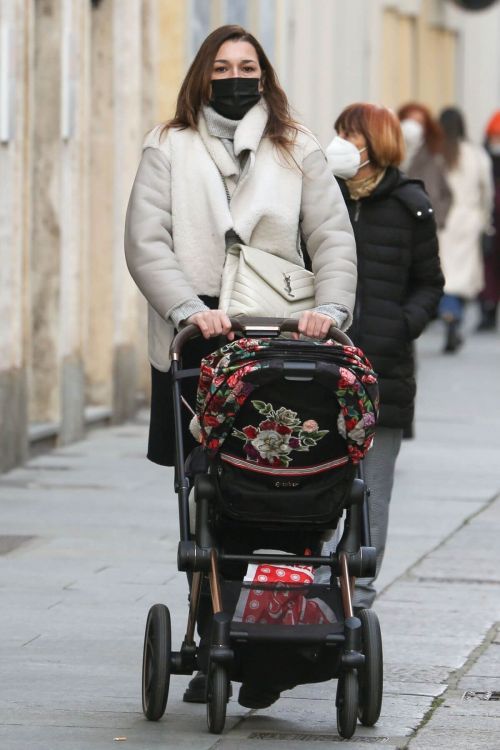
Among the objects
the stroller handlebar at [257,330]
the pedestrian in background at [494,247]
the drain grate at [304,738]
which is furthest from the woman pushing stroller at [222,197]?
the pedestrian in background at [494,247]

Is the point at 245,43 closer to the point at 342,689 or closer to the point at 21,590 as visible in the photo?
the point at 342,689

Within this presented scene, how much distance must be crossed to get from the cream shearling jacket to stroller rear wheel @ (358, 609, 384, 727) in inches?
32.9

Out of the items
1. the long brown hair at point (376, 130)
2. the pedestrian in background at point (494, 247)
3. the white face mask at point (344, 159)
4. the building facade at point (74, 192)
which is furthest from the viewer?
the pedestrian in background at point (494, 247)

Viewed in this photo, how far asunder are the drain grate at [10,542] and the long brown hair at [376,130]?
2.68 meters

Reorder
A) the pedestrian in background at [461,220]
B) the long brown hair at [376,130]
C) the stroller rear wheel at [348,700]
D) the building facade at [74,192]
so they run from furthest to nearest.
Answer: the pedestrian in background at [461,220] → the building facade at [74,192] → the long brown hair at [376,130] → the stroller rear wheel at [348,700]

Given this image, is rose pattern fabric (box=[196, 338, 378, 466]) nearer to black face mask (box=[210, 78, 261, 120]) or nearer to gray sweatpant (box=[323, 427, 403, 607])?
black face mask (box=[210, 78, 261, 120])

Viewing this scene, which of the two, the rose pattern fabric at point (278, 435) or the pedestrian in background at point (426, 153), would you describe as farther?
the pedestrian in background at point (426, 153)

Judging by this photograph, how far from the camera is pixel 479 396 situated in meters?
17.0

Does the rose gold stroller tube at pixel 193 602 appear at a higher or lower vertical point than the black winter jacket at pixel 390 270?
lower

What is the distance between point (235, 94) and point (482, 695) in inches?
74.0

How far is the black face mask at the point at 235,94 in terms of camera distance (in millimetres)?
6281

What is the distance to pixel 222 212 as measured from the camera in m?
6.20

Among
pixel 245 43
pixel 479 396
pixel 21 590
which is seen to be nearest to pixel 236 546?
pixel 245 43

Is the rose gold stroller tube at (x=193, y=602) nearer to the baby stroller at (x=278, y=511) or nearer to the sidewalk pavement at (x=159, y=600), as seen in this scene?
the baby stroller at (x=278, y=511)
